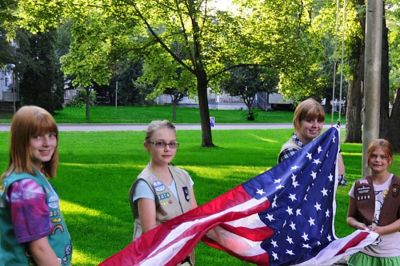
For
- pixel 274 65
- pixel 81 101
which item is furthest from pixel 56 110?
pixel 274 65

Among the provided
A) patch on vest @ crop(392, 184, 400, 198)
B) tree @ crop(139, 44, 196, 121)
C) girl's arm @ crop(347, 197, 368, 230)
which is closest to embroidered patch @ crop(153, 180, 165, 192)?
girl's arm @ crop(347, 197, 368, 230)

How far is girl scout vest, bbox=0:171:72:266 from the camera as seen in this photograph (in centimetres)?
293

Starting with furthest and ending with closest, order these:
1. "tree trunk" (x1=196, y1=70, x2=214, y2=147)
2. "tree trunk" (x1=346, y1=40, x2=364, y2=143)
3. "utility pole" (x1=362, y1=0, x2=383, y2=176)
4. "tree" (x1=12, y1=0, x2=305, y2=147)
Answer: "tree trunk" (x1=346, y1=40, x2=364, y2=143)
"tree trunk" (x1=196, y1=70, x2=214, y2=147)
"tree" (x1=12, y1=0, x2=305, y2=147)
"utility pole" (x1=362, y1=0, x2=383, y2=176)

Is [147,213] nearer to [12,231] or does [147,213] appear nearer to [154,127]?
[154,127]

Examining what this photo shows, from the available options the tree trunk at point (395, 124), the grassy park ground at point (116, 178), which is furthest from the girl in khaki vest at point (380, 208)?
the tree trunk at point (395, 124)

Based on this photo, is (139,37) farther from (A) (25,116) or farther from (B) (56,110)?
(B) (56,110)

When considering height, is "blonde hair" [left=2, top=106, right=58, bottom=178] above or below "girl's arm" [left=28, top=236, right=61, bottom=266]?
above

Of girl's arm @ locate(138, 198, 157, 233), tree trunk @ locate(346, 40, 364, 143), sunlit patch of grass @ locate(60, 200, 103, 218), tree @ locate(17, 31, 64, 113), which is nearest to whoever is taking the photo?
girl's arm @ locate(138, 198, 157, 233)

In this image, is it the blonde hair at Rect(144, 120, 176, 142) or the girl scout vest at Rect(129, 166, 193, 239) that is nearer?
the girl scout vest at Rect(129, 166, 193, 239)

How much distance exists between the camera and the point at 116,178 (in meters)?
13.6

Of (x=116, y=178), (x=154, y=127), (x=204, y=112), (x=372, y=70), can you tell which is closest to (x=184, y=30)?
(x=204, y=112)

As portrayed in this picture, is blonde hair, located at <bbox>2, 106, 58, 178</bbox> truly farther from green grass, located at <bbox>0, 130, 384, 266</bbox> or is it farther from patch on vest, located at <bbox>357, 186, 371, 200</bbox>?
green grass, located at <bbox>0, 130, 384, 266</bbox>

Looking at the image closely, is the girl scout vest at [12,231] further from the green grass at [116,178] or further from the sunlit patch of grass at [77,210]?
the sunlit patch of grass at [77,210]

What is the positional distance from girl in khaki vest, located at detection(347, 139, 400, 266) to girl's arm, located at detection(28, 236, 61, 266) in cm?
265
